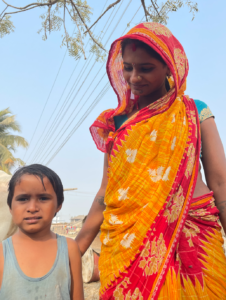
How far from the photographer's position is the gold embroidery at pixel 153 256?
4.36 feet

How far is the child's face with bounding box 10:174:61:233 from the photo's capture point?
1440 mm

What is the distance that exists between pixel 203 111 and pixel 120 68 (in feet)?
2.44

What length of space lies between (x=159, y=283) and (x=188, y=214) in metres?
0.37

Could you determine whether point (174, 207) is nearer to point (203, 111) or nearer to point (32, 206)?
point (203, 111)

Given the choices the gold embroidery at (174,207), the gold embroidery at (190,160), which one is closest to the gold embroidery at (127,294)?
the gold embroidery at (174,207)

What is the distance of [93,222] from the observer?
5.95 ft

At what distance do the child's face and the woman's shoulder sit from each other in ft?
3.05

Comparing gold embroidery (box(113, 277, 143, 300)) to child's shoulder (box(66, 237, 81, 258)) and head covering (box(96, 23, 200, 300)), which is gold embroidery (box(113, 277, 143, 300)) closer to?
head covering (box(96, 23, 200, 300))

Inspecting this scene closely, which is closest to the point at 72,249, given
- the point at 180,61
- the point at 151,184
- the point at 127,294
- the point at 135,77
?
the point at 127,294

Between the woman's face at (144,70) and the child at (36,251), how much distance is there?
719mm

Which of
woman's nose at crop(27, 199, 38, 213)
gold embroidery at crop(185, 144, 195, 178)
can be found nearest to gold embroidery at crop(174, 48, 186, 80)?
gold embroidery at crop(185, 144, 195, 178)

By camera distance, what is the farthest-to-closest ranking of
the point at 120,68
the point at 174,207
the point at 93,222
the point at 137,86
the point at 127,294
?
the point at 120,68 → the point at 93,222 → the point at 137,86 → the point at 174,207 → the point at 127,294

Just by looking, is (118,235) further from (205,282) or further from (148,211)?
(205,282)

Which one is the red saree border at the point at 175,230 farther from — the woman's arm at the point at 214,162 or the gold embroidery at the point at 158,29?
the gold embroidery at the point at 158,29
